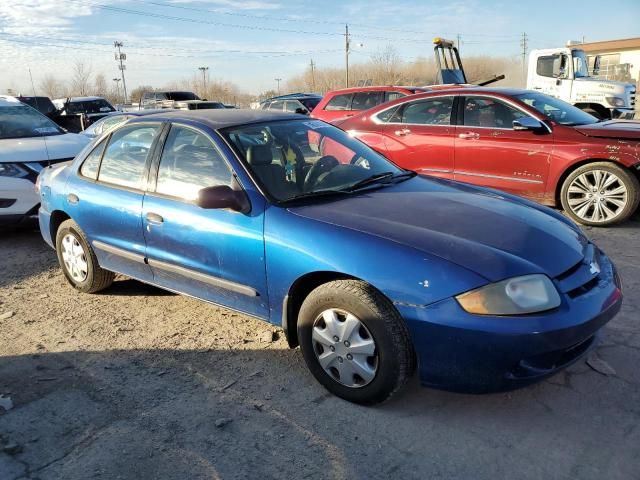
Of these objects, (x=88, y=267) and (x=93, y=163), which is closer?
(x=93, y=163)

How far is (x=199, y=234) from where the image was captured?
3.33 m

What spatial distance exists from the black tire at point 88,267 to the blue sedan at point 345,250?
71mm

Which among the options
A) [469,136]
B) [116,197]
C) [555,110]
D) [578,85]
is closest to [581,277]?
[116,197]

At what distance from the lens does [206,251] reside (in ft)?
10.9

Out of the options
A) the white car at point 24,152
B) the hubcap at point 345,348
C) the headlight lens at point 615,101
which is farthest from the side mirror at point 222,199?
the headlight lens at point 615,101

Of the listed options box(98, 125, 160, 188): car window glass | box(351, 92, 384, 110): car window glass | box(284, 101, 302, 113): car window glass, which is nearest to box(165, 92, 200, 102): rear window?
box(284, 101, 302, 113): car window glass

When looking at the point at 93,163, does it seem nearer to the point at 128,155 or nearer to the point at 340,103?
the point at 128,155

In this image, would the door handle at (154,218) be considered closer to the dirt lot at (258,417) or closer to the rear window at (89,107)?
the dirt lot at (258,417)

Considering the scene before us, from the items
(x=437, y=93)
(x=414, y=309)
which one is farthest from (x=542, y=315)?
(x=437, y=93)

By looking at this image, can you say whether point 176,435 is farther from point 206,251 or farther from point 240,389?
point 206,251

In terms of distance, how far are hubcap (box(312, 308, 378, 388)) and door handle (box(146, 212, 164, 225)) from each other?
1352 millimetres

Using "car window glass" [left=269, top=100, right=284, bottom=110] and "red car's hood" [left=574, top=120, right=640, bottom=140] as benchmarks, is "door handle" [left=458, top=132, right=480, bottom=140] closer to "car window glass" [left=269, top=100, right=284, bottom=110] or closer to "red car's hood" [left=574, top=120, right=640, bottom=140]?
"red car's hood" [left=574, top=120, right=640, bottom=140]

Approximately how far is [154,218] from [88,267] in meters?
1.23

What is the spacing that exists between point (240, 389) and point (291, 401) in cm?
33
